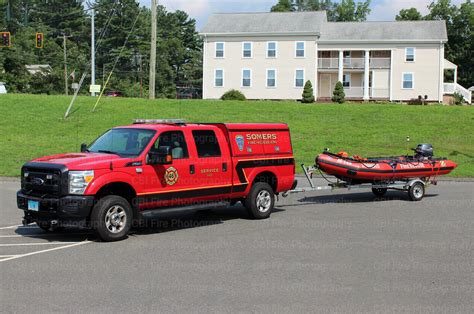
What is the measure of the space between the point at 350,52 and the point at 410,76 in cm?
595

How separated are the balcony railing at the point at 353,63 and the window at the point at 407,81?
6.44 ft

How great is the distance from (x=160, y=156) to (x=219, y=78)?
4497cm

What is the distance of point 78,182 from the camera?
9672 millimetres

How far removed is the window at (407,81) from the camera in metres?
53.0

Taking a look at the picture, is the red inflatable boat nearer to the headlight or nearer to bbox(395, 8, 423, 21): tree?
the headlight

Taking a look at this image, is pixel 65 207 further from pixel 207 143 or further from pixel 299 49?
pixel 299 49

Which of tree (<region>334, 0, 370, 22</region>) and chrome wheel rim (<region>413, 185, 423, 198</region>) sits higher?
tree (<region>334, 0, 370, 22</region>)

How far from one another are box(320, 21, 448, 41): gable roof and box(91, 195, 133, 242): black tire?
46590 mm

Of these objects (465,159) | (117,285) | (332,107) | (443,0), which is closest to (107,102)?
(332,107)

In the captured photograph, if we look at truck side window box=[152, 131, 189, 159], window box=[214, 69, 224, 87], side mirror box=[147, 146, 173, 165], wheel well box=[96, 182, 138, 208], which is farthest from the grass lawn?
window box=[214, 69, 224, 87]

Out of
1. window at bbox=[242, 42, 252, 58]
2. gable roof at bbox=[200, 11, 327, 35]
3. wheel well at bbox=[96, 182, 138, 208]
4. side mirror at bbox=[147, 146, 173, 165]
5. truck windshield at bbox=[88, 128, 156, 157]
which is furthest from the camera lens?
window at bbox=[242, 42, 252, 58]

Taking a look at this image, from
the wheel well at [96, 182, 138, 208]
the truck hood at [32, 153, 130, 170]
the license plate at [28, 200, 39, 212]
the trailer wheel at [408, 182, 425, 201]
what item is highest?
the truck hood at [32, 153, 130, 170]

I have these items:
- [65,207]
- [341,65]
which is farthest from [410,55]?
[65,207]

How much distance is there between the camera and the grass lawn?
27.2 m
